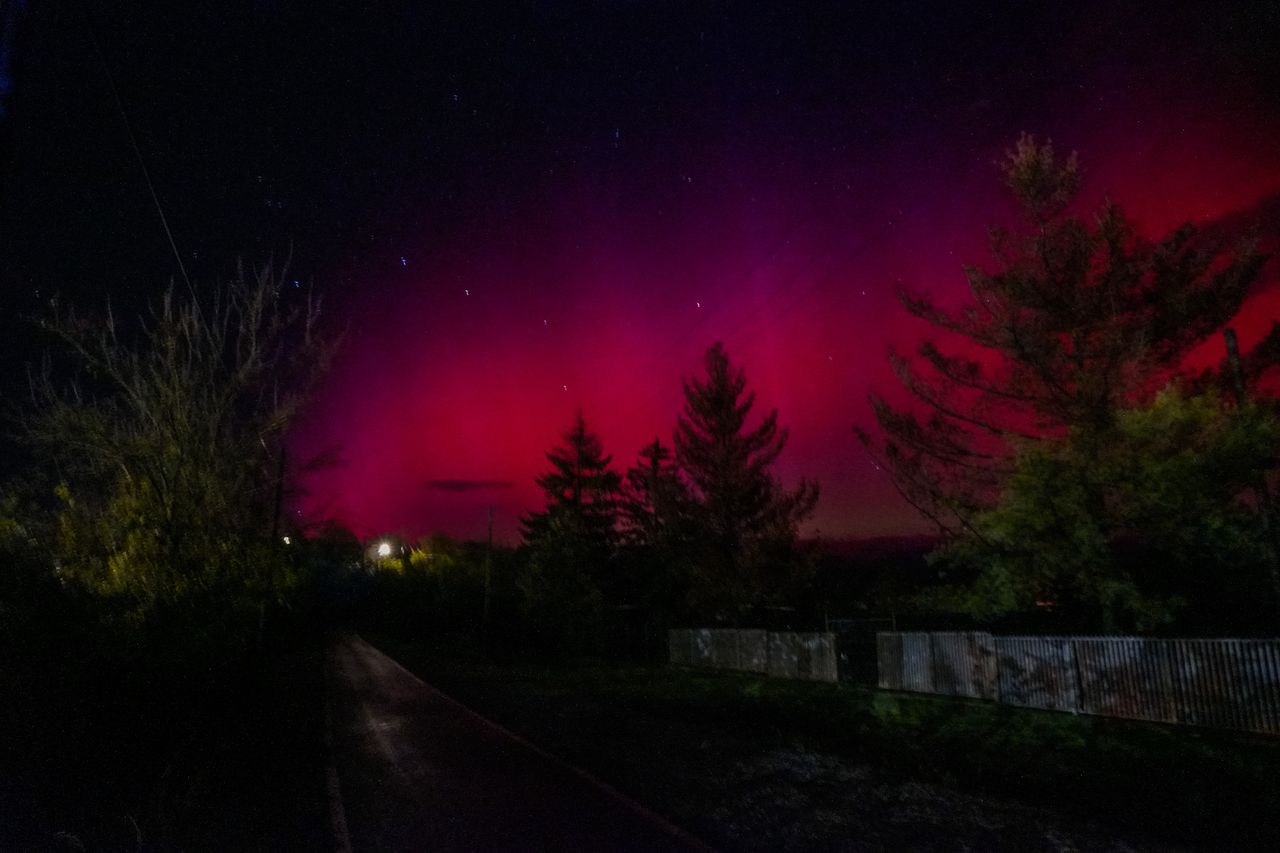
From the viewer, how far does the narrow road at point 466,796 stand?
767cm

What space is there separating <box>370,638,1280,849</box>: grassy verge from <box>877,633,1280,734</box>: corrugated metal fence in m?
0.52

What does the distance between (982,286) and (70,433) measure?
65.4 feet

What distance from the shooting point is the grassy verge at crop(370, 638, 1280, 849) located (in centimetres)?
850

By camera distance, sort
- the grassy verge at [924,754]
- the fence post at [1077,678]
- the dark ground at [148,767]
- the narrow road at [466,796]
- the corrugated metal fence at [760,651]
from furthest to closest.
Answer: the corrugated metal fence at [760,651] → the fence post at [1077,678] → the grassy verge at [924,754] → the narrow road at [466,796] → the dark ground at [148,767]

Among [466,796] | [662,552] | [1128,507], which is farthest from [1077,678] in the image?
[662,552]

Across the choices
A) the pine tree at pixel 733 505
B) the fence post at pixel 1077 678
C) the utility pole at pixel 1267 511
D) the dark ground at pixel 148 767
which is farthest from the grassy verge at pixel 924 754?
the pine tree at pixel 733 505

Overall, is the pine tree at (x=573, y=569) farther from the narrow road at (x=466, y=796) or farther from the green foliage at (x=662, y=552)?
the narrow road at (x=466, y=796)

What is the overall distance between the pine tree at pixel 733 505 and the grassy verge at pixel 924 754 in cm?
1735

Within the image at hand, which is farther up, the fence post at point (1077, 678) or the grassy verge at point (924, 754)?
the fence post at point (1077, 678)

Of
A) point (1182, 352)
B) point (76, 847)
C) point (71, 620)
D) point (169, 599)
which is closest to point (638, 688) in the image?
point (169, 599)

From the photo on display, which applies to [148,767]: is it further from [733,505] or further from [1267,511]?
[733,505]

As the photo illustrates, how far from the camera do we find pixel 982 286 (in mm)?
21688

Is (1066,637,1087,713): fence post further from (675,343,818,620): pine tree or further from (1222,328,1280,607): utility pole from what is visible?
(675,343,818,620): pine tree

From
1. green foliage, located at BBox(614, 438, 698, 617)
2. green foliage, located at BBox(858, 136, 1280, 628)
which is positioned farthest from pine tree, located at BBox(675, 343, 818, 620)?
green foliage, located at BBox(858, 136, 1280, 628)
